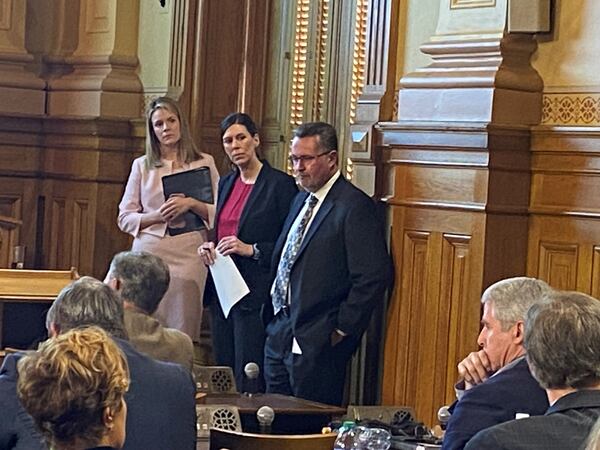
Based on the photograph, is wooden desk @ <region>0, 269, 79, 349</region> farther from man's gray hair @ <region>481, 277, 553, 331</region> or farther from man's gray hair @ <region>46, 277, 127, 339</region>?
man's gray hair @ <region>481, 277, 553, 331</region>

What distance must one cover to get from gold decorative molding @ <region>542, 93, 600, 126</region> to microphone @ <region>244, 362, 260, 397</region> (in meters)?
1.57

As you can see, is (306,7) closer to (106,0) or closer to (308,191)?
(106,0)

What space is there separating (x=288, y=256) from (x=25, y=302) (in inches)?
43.9

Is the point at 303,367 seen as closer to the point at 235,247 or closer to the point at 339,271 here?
the point at 339,271

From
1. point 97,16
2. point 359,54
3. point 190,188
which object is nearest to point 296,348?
point 190,188

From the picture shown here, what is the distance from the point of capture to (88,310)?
4008 mm

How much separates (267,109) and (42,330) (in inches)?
95.1

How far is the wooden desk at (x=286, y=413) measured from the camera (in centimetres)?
498

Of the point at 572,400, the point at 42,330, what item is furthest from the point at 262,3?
the point at 572,400

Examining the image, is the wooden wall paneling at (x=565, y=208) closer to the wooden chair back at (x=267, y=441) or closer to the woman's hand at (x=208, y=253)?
the woman's hand at (x=208, y=253)

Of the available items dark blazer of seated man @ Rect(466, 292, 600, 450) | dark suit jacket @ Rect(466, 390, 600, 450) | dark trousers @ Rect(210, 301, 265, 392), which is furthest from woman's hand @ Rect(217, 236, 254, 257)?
dark suit jacket @ Rect(466, 390, 600, 450)

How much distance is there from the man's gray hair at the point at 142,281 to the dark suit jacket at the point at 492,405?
1.33 metres

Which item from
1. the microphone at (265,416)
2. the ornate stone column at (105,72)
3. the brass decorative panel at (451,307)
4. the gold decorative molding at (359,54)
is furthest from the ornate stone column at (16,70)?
the microphone at (265,416)

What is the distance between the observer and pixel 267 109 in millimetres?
8312
